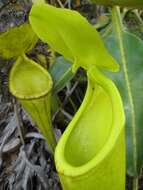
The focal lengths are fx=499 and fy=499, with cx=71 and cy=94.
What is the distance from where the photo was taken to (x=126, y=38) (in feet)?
4.30

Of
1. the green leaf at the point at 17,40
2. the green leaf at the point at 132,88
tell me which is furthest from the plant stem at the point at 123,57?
the green leaf at the point at 17,40

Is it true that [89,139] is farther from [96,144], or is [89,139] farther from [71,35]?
[71,35]

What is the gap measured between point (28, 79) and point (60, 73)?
10 cm

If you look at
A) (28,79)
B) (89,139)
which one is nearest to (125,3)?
(89,139)

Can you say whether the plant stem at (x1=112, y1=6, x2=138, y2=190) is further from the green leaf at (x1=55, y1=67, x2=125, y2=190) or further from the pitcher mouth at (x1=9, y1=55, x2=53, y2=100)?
the pitcher mouth at (x1=9, y1=55, x2=53, y2=100)

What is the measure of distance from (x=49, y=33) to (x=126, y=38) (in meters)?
0.30

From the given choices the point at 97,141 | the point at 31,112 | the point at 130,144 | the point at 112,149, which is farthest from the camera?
the point at 31,112

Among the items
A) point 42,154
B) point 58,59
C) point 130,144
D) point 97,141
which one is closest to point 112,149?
point 97,141

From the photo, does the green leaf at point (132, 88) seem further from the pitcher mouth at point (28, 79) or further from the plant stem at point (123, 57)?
the pitcher mouth at point (28, 79)

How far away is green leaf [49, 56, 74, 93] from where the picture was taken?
4.60ft

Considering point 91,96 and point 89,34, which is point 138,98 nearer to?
point 91,96

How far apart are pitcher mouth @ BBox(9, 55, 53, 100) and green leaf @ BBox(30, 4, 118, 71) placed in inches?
12.4

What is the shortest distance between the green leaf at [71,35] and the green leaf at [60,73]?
0.94 ft

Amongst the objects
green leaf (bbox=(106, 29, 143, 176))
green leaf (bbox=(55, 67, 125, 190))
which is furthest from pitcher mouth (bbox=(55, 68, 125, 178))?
green leaf (bbox=(106, 29, 143, 176))
